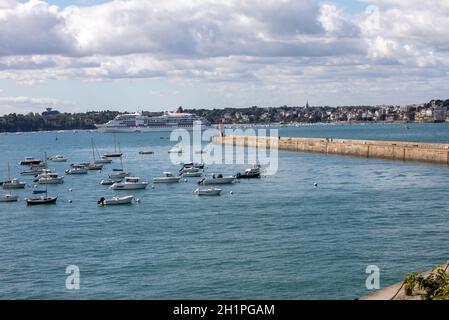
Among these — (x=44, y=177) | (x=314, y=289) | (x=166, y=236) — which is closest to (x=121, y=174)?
(x=44, y=177)

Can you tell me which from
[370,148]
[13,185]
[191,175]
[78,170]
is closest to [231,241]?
[191,175]

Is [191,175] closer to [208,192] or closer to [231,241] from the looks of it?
[208,192]

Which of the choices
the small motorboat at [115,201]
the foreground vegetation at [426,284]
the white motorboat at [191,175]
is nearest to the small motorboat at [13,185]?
the white motorboat at [191,175]

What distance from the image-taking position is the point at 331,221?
41.8 m

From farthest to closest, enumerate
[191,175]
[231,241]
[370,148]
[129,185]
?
[370,148] → [191,175] → [129,185] → [231,241]

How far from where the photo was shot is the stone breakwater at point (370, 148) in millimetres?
87250

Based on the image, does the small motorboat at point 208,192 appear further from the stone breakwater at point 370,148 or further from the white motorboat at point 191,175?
the stone breakwater at point 370,148

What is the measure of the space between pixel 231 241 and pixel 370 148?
69928mm

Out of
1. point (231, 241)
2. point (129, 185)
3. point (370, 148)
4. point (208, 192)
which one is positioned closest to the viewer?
point (231, 241)

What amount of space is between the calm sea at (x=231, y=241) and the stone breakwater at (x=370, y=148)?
74.7 ft

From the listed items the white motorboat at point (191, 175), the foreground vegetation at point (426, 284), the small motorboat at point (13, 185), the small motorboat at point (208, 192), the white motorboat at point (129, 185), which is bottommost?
the small motorboat at point (13, 185)

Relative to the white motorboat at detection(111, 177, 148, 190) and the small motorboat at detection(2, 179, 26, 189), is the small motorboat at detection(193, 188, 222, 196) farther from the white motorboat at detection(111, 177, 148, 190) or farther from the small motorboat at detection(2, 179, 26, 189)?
the small motorboat at detection(2, 179, 26, 189)

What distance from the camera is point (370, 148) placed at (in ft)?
336
